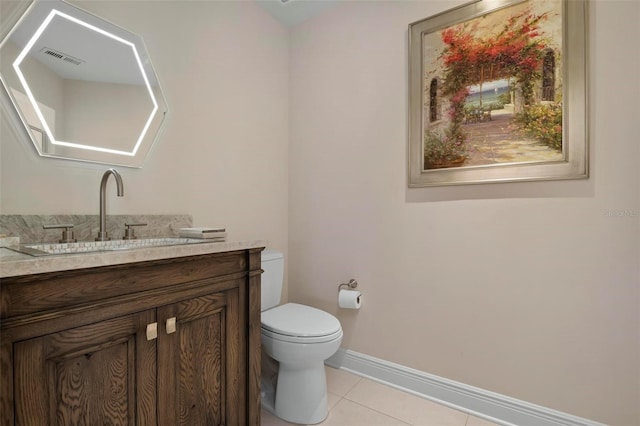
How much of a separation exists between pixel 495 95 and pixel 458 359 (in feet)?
4.64

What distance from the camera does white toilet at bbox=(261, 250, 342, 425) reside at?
1.42 m

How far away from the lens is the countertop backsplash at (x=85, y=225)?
3.44 ft

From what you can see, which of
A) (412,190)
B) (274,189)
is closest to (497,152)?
(412,190)

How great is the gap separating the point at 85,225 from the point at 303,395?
1273mm

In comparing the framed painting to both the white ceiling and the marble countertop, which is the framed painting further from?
the marble countertop

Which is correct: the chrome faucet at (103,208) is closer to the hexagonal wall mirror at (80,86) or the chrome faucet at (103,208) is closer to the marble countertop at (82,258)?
the hexagonal wall mirror at (80,86)

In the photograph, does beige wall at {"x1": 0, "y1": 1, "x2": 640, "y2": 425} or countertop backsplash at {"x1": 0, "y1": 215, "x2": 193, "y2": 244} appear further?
beige wall at {"x1": 0, "y1": 1, "x2": 640, "y2": 425}

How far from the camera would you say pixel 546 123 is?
138cm

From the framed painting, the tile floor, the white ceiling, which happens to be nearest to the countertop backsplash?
the tile floor

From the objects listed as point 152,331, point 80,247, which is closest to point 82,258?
point 152,331

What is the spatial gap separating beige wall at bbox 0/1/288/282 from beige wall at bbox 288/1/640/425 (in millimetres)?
242

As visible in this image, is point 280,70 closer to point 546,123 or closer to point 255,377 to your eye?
point 546,123

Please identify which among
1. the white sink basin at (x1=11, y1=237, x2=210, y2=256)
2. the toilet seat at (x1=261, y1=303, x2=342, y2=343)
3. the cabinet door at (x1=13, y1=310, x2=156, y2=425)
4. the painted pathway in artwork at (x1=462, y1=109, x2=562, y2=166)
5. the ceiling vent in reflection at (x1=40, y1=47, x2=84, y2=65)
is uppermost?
the ceiling vent in reflection at (x1=40, y1=47, x2=84, y2=65)

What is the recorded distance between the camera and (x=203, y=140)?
1675 mm
